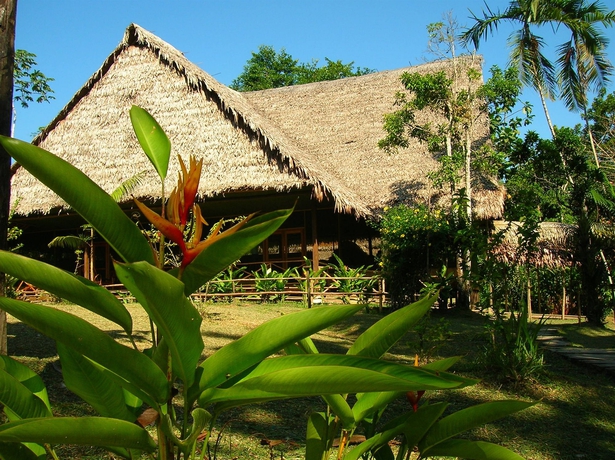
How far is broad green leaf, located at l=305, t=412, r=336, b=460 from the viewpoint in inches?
62.1

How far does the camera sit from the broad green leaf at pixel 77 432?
1.06m

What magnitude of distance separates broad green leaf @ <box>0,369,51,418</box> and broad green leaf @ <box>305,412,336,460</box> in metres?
0.65

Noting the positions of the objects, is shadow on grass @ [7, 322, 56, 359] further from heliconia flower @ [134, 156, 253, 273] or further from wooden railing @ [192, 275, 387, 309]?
heliconia flower @ [134, 156, 253, 273]

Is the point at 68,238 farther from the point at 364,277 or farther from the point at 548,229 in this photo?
the point at 548,229

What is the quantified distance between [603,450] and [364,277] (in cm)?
846

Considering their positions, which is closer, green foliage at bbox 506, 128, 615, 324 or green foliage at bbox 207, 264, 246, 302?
green foliage at bbox 506, 128, 615, 324

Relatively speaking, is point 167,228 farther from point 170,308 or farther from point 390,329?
point 390,329

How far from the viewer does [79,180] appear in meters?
1.20

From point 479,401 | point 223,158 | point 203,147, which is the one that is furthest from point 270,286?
point 479,401

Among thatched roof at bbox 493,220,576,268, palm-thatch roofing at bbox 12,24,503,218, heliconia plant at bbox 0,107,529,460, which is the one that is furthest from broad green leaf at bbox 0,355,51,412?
thatched roof at bbox 493,220,576,268

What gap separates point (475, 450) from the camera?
152cm

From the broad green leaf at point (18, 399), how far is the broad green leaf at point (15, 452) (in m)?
0.07

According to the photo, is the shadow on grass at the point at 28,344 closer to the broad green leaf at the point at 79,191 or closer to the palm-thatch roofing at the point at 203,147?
the broad green leaf at the point at 79,191

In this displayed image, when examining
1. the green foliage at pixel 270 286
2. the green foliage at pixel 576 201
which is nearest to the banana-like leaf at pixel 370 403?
the green foliage at pixel 576 201
